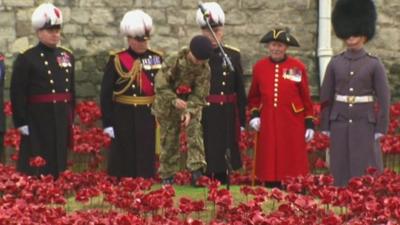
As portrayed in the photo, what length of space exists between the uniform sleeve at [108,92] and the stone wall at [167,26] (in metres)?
3.18

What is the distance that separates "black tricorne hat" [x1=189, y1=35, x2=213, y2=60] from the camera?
7.97 metres

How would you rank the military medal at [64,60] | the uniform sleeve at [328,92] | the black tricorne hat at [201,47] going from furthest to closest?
the military medal at [64,60] → the uniform sleeve at [328,92] → the black tricorne hat at [201,47]

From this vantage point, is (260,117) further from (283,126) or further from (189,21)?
(189,21)

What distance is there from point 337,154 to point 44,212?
3.06 m

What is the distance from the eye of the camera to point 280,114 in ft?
30.8

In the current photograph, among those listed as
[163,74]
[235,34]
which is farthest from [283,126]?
[235,34]

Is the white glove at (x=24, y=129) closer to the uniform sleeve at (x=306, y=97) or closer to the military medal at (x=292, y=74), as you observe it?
the military medal at (x=292, y=74)

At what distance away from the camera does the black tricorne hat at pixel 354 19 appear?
860 centimetres

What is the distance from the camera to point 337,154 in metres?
8.62

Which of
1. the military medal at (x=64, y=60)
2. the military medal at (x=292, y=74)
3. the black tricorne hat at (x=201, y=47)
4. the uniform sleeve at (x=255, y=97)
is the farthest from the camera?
the uniform sleeve at (x=255, y=97)

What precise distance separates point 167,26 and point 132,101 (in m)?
3.34

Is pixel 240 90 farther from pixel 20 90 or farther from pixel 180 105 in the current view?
pixel 20 90

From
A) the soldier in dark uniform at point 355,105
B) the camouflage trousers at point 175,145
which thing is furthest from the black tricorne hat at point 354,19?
the camouflage trousers at point 175,145

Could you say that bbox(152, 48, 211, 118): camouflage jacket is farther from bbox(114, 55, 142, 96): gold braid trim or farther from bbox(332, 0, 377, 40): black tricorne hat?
bbox(332, 0, 377, 40): black tricorne hat
